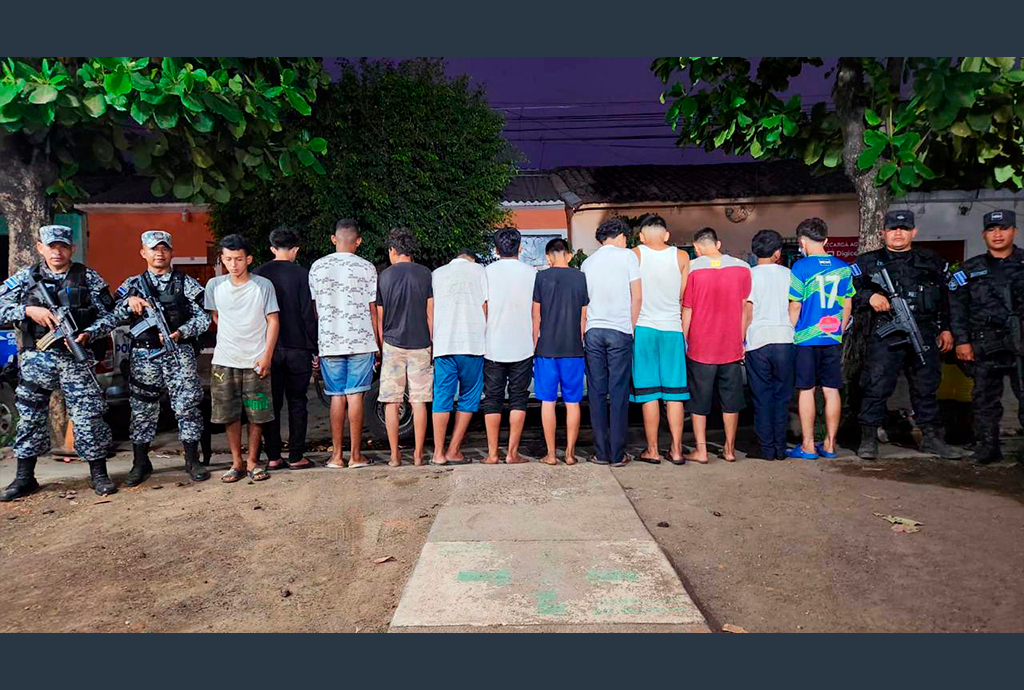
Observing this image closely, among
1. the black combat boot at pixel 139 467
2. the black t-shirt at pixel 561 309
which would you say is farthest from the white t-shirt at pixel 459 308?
the black combat boot at pixel 139 467

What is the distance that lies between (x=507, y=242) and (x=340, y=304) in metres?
1.44

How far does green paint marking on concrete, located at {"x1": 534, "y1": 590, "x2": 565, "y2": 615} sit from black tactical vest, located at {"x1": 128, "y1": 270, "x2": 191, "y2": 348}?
366 centimetres

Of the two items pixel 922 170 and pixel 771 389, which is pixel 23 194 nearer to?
pixel 771 389

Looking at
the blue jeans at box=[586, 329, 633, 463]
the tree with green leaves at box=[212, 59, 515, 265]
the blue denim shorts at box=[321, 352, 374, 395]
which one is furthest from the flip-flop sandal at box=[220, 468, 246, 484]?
the tree with green leaves at box=[212, 59, 515, 265]

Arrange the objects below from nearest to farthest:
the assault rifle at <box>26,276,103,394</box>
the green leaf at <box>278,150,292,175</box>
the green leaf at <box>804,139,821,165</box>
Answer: the assault rifle at <box>26,276,103,394</box> → the green leaf at <box>278,150,292,175</box> → the green leaf at <box>804,139,821,165</box>

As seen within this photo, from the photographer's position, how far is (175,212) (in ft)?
52.9

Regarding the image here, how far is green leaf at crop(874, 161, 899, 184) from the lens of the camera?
620cm

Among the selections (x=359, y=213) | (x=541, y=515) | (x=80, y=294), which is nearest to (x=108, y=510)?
(x=80, y=294)

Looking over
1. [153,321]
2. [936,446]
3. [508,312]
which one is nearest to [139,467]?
[153,321]

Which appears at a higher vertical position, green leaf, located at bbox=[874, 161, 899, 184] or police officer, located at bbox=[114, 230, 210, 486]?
green leaf, located at bbox=[874, 161, 899, 184]

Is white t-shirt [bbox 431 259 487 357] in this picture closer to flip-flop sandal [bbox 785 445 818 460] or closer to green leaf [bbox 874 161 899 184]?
flip-flop sandal [bbox 785 445 818 460]

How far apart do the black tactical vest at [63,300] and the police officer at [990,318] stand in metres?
6.91

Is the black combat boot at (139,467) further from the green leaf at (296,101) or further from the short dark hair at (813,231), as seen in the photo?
the short dark hair at (813,231)

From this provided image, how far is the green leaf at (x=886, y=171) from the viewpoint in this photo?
6.20 metres
